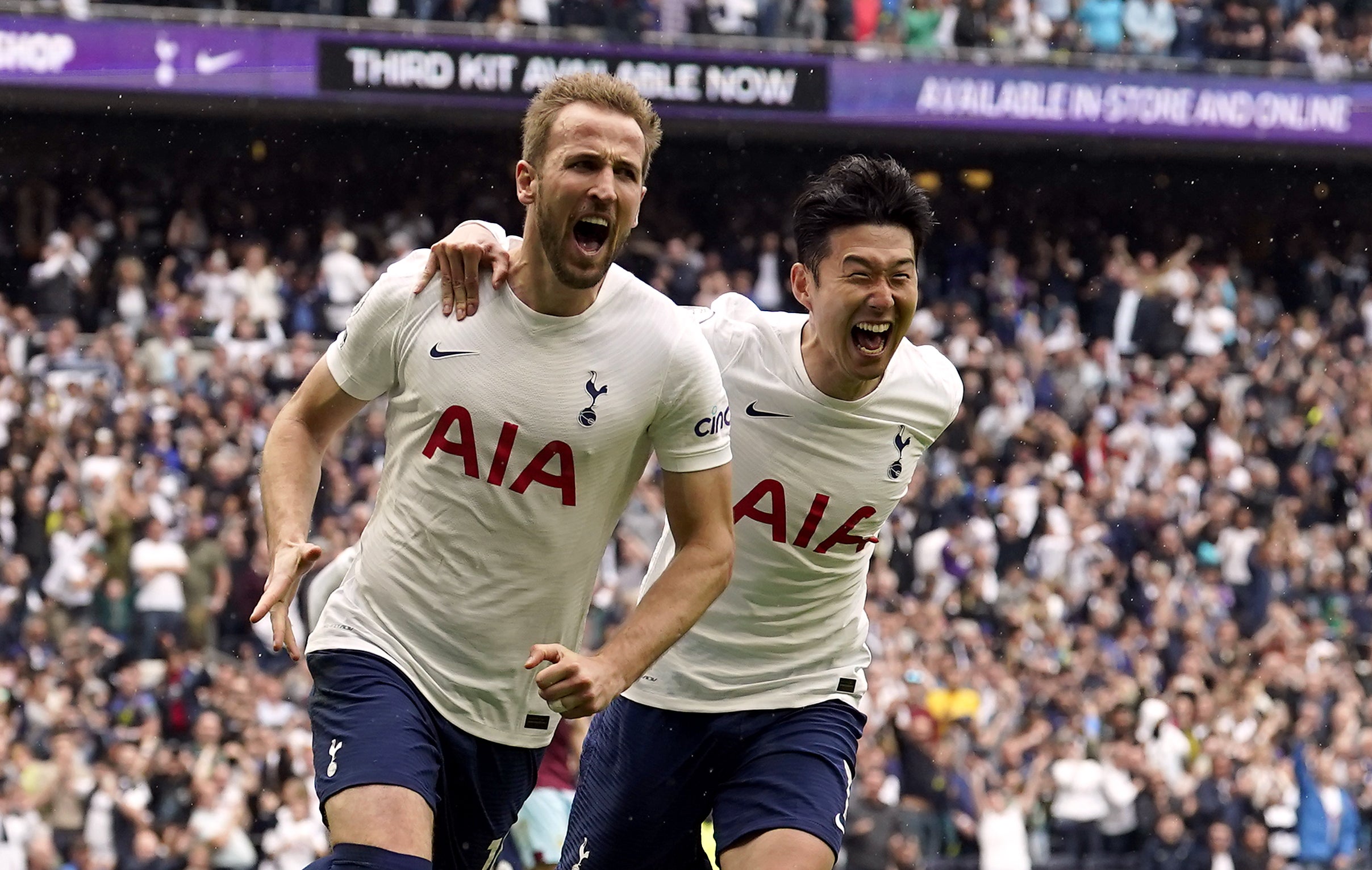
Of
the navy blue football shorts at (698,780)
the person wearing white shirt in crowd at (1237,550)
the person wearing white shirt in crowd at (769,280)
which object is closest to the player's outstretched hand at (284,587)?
the navy blue football shorts at (698,780)

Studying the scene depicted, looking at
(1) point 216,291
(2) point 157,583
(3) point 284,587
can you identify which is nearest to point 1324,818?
(2) point 157,583

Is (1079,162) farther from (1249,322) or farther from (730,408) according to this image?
(730,408)

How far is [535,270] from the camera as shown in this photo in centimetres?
491

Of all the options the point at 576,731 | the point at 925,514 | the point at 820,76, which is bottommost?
the point at 925,514

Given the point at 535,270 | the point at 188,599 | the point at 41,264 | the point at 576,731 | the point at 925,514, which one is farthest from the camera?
the point at 41,264

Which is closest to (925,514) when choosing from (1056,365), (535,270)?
(1056,365)

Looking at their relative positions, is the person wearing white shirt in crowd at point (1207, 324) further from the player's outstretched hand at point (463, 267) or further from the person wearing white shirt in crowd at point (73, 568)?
the player's outstretched hand at point (463, 267)

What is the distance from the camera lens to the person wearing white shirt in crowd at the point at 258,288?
17766 millimetres

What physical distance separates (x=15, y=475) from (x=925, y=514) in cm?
728

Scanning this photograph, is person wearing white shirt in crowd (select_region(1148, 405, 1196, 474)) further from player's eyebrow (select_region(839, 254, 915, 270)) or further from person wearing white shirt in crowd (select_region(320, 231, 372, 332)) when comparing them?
player's eyebrow (select_region(839, 254, 915, 270))

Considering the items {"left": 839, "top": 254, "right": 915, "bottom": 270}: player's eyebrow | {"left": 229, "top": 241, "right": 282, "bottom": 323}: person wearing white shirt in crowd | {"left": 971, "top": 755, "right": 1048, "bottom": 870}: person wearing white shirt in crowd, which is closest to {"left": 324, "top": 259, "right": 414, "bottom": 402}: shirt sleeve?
{"left": 839, "top": 254, "right": 915, "bottom": 270}: player's eyebrow

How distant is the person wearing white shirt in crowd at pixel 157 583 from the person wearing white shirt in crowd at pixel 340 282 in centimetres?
422

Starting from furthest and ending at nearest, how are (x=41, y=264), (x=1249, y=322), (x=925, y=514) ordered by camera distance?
(x=1249, y=322) → (x=41, y=264) → (x=925, y=514)

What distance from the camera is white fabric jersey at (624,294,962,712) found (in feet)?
19.0
